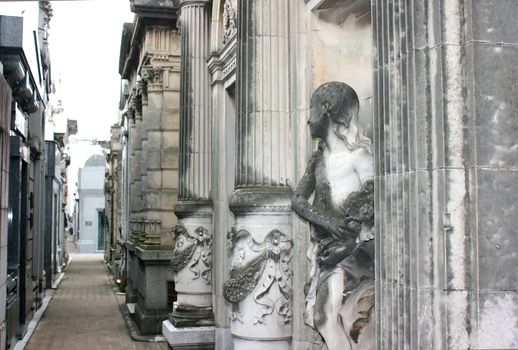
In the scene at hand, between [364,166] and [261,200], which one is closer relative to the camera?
[364,166]

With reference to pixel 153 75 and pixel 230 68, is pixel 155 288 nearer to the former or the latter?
pixel 153 75

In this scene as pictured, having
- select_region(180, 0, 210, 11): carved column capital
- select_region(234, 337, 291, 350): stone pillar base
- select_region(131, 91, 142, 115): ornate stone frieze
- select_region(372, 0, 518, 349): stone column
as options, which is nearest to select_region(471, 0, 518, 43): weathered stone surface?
select_region(372, 0, 518, 349): stone column

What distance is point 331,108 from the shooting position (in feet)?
16.9

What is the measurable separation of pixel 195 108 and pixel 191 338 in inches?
144

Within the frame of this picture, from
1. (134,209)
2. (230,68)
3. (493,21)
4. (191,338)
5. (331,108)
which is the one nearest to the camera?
(493,21)

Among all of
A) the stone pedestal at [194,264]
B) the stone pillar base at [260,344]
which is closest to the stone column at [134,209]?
the stone pedestal at [194,264]

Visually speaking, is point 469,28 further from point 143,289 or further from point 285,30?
point 143,289

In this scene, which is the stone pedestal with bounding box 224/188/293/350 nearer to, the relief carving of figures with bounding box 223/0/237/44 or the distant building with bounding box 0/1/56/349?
the relief carving of figures with bounding box 223/0/237/44

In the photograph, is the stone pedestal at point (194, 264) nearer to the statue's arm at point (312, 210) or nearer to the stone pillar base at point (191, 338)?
the stone pillar base at point (191, 338)

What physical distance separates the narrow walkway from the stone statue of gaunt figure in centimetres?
915

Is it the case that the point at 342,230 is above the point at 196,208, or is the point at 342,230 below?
below

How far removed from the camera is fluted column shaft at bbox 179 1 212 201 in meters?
10.7

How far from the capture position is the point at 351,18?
262 inches

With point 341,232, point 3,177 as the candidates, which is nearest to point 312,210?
point 341,232
